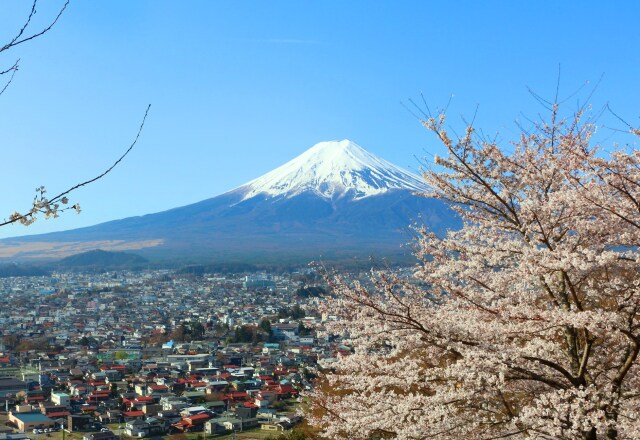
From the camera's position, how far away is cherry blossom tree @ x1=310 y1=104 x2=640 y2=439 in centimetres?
324

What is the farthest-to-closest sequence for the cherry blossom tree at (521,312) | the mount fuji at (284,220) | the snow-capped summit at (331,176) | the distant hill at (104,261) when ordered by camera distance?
the snow-capped summit at (331,176)
the mount fuji at (284,220)
the distant hill at (104,261)
the cherry blossom tree at (521,312)

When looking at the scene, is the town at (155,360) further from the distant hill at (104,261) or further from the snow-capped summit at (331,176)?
the snow-capped summit at (331,176)

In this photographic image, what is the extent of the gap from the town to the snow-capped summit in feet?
219

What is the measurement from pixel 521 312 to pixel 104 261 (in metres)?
78.9

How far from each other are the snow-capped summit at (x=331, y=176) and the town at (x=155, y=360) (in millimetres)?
66793

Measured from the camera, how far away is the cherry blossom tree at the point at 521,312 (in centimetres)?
324

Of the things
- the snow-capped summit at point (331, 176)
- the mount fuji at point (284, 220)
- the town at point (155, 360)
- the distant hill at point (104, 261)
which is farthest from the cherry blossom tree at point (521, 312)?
the snow-capped summit at point (331, 176)

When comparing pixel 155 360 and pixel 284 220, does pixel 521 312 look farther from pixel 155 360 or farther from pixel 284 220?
pixel 284 220

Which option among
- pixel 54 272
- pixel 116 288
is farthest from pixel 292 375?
pixel 54 272

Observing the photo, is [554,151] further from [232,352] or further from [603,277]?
[232,352]

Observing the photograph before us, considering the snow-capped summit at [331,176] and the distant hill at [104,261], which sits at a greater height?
the snow-capped summit at [331,176]

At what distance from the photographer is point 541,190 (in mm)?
3928

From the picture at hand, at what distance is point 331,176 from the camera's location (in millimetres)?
127812

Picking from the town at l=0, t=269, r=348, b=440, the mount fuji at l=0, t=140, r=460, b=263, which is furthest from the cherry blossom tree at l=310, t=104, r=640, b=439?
the mount fuji at l=0, t=140, r=460, b=263
